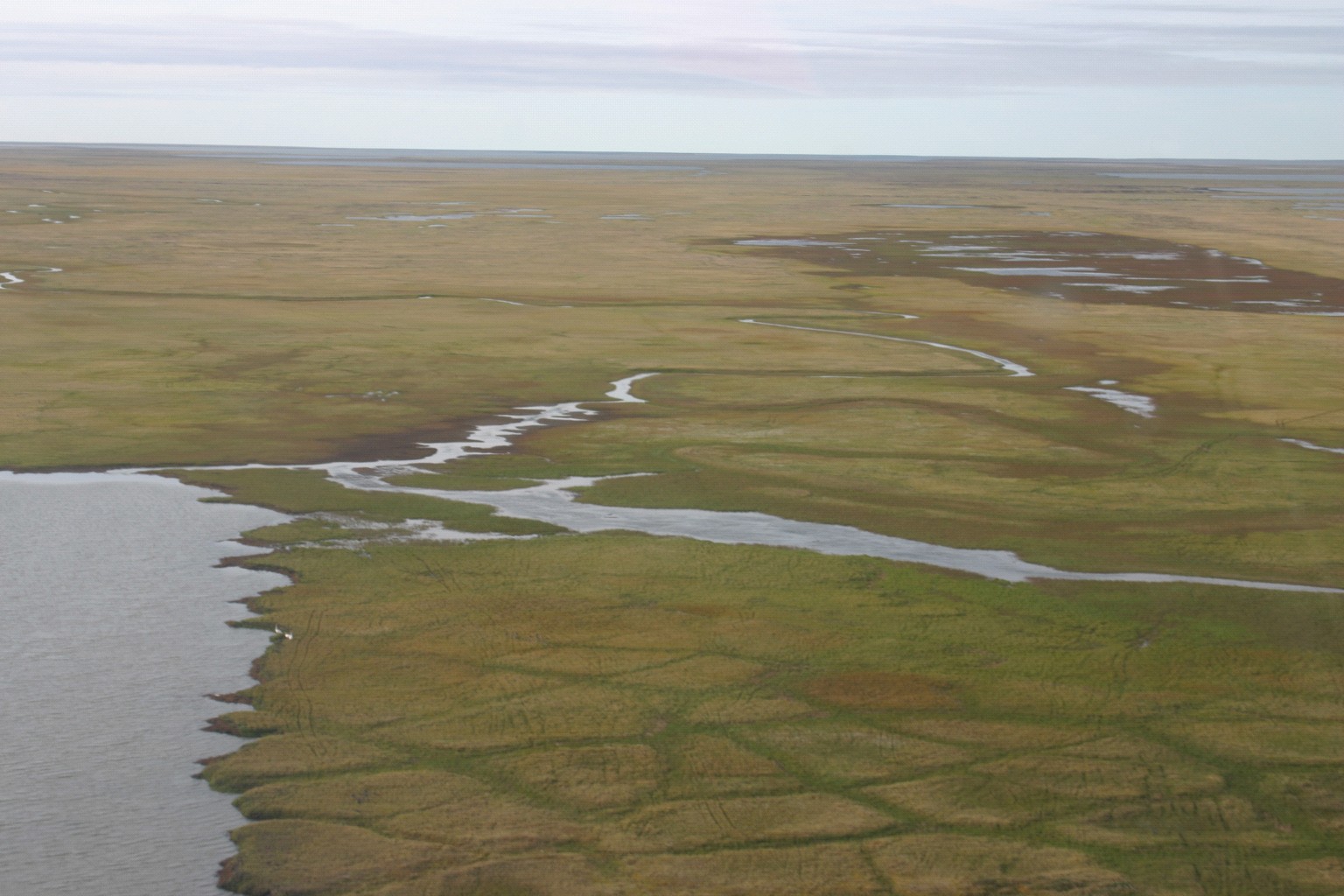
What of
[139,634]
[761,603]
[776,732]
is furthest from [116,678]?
[761,603]

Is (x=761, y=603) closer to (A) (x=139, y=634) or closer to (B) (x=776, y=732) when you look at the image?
(B) (x=776, y=732)

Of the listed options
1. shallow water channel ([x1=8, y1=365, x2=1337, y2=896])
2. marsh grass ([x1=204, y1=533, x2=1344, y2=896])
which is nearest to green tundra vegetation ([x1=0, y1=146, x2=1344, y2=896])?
marsh grass ([x1=204, y1=533, x2=1344, y2=896])

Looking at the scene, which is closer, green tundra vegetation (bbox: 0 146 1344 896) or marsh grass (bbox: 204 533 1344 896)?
marsh grass (bbox: 204 533 1344 896)

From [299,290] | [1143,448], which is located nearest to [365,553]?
[1143,448]

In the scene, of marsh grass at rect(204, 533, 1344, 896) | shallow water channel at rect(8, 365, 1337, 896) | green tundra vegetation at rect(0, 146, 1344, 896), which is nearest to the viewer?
marsh grass at rect(204, 533, 1344, 896)

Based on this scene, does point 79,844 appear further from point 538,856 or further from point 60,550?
point 60,550

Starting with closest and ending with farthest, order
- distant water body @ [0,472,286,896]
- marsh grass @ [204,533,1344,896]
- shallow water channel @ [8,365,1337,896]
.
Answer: marsh grass @ [204,533,1344,896]
distant water body @ [0,472,286,896]
shallow water channel @ [8,365,1337,896]

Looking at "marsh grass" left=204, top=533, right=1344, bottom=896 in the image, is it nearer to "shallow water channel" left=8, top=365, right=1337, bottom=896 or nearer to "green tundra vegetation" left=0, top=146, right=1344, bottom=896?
"green tundra vegetation" left=0, top=146, right=1344, bottom=896
